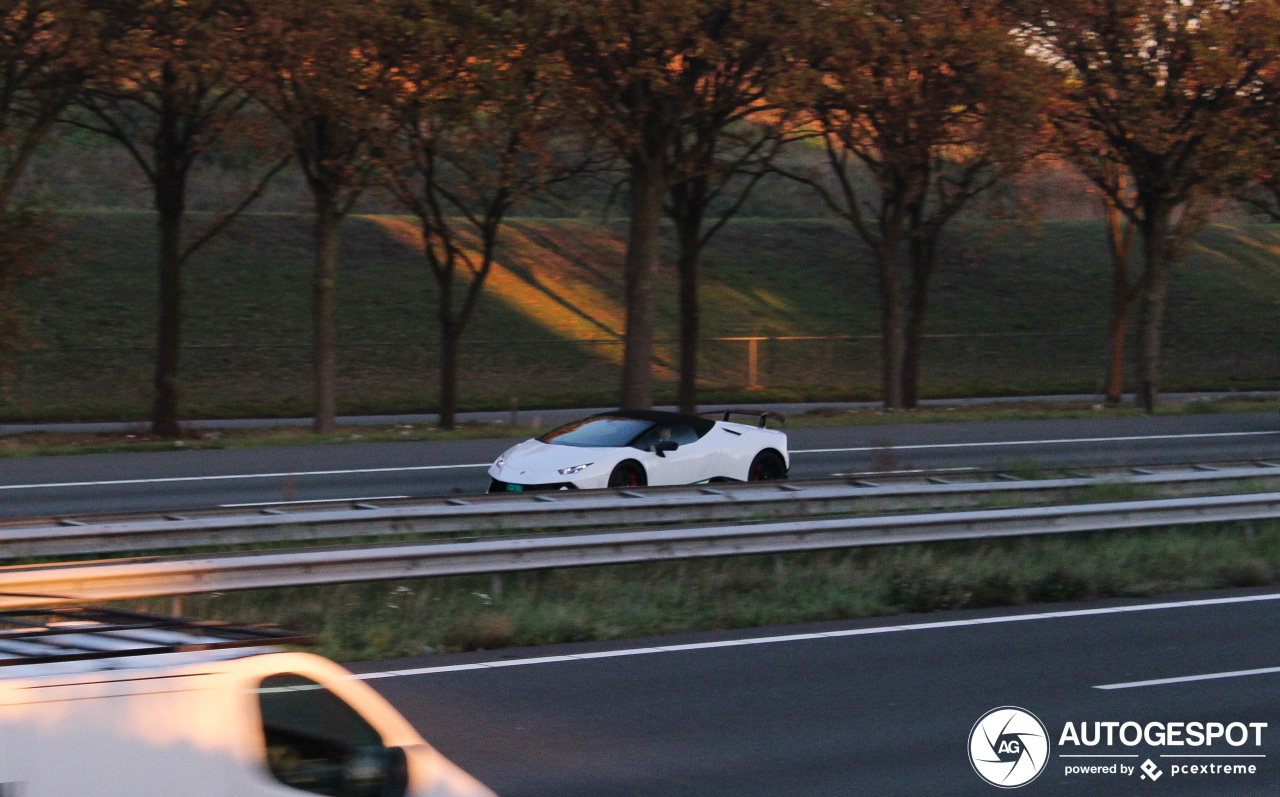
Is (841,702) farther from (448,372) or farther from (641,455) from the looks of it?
(448,372)

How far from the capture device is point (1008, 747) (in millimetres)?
7352

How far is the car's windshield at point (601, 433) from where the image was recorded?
644 inches

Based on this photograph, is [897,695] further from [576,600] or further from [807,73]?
[807,73]

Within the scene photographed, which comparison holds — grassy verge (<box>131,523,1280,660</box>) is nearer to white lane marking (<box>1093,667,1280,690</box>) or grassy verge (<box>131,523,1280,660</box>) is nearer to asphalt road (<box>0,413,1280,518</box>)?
white lane marking (<box>1093,667,1280,690</box>)

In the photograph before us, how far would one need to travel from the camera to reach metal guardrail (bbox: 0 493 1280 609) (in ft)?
27.4

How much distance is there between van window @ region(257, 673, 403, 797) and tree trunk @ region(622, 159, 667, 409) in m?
21.2

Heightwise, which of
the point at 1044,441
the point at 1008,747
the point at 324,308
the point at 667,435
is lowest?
the point at 1008,747

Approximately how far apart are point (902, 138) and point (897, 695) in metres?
21.4

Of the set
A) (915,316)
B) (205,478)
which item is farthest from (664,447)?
(915,316)

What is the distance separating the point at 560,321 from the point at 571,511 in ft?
98.6

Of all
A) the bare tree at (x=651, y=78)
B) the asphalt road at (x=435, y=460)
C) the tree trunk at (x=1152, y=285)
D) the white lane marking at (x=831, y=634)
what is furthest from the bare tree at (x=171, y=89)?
the tree trunk at (x=1152, y=285)

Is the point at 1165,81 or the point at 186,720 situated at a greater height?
the point at 1165,81

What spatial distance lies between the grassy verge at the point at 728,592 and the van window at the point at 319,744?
214 inches

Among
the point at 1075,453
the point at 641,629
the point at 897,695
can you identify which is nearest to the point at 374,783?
the point at 897,695
